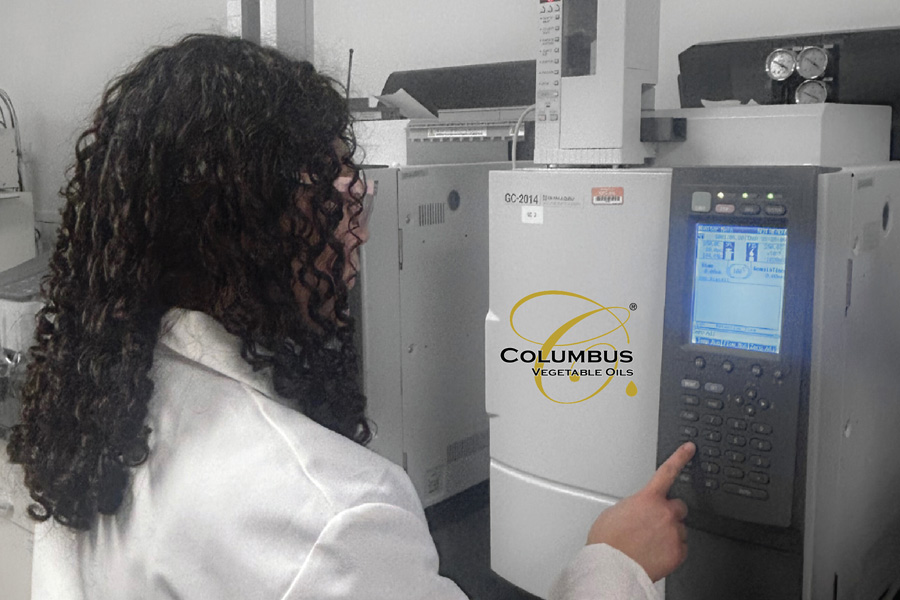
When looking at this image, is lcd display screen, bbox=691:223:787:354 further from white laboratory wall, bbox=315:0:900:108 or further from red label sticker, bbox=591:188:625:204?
white laboratory wall, bbox=315:0:900:108

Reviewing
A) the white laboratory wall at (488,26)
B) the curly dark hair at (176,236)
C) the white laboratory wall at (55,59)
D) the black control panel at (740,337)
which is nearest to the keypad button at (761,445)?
the black control panel at (740,337)

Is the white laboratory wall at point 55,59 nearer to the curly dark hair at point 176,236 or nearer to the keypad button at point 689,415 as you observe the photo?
the curly dark hair at point 176,236

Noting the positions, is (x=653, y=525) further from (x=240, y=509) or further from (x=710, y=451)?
(x=240, y=509)

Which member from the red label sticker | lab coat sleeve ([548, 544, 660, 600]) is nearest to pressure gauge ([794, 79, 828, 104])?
the red label sticker

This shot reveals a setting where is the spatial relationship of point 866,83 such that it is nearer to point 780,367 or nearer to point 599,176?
point 599,176

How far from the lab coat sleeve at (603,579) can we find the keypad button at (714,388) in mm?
205

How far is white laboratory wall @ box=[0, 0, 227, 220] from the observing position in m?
3.21

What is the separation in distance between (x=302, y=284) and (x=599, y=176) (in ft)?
1.49

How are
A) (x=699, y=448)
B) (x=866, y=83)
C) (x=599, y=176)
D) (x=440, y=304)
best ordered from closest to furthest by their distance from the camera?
(x=699, y=448)
(x=599, y=176)
(x=866, y=83)
(x=440, y=304)

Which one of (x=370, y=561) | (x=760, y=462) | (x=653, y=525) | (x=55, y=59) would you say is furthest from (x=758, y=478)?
(x=55, y=59)

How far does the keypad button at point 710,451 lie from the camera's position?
890 millimetres

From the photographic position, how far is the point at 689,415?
909 mm

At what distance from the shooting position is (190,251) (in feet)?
2.24

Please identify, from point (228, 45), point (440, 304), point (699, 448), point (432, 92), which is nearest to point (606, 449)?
point (699, 448)
